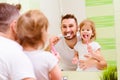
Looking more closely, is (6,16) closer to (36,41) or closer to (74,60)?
(36,41)

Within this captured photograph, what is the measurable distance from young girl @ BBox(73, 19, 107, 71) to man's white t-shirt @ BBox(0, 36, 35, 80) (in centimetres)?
104

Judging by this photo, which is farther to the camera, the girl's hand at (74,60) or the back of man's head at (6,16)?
the girl's hand at (74,60)

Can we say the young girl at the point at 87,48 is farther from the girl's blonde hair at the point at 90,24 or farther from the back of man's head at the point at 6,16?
the back of man's head at the point at 6,16

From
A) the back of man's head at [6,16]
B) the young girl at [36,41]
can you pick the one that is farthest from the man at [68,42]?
the back of man's head at [6,16]

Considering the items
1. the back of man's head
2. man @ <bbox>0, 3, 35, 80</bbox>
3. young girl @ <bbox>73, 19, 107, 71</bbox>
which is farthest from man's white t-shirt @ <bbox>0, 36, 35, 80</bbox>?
young girl @ <bbox>73, 19, 107, 71</bbox>

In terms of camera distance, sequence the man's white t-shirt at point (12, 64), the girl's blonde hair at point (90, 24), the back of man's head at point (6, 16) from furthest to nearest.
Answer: the girl's blonde hair at point (90, 24) < the back of man's head at point (6, 16) < the man's white t-shirt at point (12, 64)

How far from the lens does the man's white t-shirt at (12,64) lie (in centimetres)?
104

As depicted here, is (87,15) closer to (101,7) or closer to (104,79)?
(101,7)

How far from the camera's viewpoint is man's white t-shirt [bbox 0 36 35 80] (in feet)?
3.41

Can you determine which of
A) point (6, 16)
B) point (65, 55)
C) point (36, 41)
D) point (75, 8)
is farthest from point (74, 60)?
point (6, 16)

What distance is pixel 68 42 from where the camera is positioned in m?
2.10

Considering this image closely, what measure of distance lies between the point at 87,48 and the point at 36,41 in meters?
0.88

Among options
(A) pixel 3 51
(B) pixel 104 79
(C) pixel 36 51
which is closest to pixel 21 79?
(A) pixel 3 51

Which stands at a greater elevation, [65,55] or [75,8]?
[75,8]
